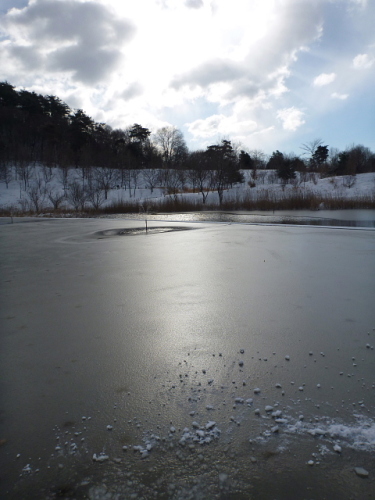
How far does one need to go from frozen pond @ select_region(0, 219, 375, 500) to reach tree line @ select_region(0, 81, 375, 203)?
37.3 meters

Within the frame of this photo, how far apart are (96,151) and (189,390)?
182 feet

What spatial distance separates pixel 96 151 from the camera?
173ft

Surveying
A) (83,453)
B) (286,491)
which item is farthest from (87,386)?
(286,491)

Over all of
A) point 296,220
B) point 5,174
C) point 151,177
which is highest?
point 5,174

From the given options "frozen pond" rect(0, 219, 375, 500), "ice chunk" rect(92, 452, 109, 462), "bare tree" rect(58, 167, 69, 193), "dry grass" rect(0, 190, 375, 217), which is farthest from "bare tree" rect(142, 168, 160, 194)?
"ice chunk" rect(92, 452, 109, 462)

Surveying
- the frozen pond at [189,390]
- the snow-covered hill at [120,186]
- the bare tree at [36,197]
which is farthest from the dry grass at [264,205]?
the frozen pond at [189,390]

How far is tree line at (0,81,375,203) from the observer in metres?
44.4

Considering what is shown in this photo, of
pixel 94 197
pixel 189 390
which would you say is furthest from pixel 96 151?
pixel 189 390

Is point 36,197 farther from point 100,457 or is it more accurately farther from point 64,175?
point 100,457

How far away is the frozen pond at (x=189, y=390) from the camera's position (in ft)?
4.09

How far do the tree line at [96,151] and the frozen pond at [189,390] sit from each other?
37269 mm

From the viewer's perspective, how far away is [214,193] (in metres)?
35.0

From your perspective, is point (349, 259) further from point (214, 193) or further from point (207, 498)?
point (214, 193)

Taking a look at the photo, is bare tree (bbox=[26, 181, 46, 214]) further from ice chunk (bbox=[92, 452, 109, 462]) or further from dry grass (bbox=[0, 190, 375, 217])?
ice chunk (bbox=[92, 452, 109, 462])
